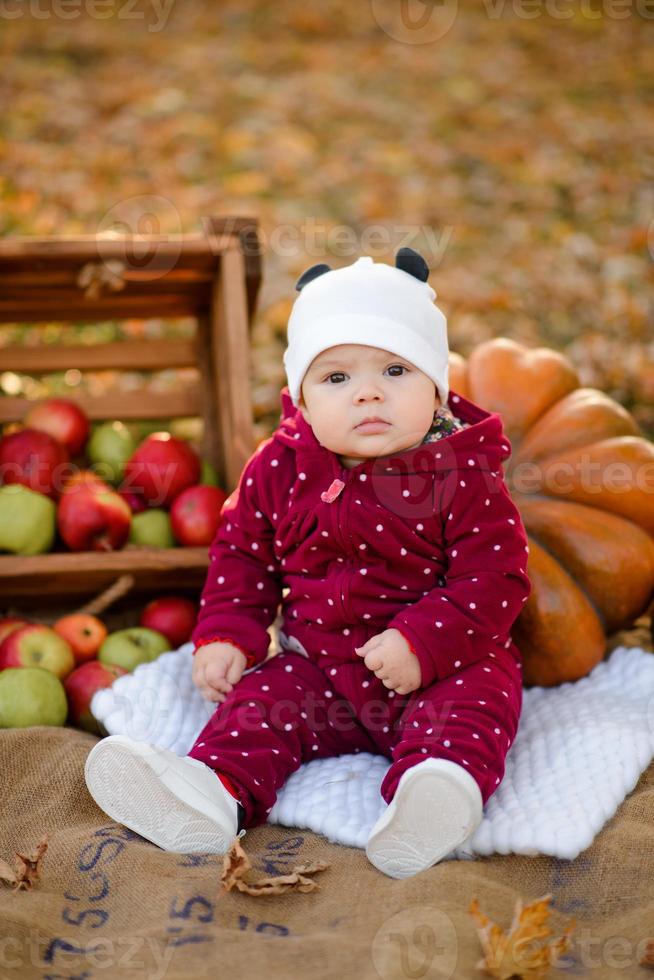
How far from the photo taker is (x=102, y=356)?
266 cm

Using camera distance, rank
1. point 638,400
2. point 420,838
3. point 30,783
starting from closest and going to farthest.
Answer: point 420,838 < point 30,783 < point 638,400

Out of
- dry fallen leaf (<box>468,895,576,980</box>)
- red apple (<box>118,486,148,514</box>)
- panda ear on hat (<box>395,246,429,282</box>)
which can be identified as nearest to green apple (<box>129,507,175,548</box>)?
red apple (<box>118,486,148,514</box>)

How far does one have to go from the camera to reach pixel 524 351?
237 centimetres

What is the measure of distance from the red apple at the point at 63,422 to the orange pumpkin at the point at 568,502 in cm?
100

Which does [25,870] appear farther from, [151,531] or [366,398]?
[151,531]

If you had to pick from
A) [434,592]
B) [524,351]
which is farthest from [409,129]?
[434,592]

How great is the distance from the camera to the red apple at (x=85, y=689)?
196 centimetres

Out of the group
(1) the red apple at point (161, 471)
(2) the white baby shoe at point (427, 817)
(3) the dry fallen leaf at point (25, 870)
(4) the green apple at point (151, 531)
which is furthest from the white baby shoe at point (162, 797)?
(1) the red apple at point (161, 471)

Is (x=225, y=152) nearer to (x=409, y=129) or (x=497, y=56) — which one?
(x=409, y=129)

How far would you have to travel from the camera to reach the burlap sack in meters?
1.18

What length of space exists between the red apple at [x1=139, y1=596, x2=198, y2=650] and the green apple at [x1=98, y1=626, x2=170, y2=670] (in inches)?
1.8

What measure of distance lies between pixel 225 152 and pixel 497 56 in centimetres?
225

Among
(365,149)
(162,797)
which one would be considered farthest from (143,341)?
(365,149)

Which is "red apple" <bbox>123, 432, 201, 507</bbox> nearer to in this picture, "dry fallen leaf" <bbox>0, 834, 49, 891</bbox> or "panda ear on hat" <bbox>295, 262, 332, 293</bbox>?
"panda ear on hat" <bbox>295, 262, 332, 293</bbox>
